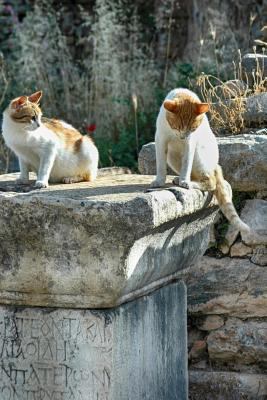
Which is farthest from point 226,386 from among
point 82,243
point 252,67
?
point 252,67

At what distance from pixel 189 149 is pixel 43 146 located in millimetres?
617

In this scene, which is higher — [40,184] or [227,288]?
[40,184]

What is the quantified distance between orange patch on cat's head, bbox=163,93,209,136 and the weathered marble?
0.32 m

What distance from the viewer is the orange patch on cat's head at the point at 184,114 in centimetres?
392

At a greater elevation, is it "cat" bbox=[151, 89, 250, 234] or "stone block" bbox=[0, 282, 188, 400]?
"cat" bbox=[151, 89, 250, 234]

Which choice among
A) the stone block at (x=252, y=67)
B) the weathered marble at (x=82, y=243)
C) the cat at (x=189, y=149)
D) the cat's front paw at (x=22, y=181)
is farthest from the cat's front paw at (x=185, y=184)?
the stone block at (x=252, y=67)

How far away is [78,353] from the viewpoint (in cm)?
359

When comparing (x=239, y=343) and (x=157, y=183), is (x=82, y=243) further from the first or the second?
(x=239, y=343)

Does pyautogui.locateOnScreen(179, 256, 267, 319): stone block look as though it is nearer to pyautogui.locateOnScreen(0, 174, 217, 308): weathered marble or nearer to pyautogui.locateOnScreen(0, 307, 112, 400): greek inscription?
pyautogui.locateOnScreen(0, 174, 217, 308): weathered marble

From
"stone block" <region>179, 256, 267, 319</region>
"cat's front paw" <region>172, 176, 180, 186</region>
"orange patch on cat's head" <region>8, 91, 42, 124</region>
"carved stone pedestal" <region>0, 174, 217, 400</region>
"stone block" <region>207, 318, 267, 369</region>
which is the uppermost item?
"orange patch on cat's head" <region>8, 91, 42, 124</region>

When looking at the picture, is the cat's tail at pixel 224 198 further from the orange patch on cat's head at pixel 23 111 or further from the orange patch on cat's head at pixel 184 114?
the orange patch on cat's head at pixel 23 111

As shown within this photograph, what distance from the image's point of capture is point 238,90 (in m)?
5.62

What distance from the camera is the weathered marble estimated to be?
11.1 feet

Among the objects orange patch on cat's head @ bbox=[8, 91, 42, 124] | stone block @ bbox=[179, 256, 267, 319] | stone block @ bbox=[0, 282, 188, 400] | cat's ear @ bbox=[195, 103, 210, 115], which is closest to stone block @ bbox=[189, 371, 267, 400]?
stone block @ bbox=[179, 256, 267, 319]
